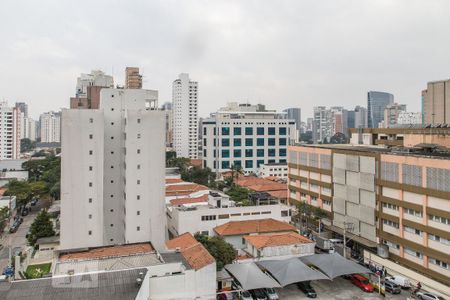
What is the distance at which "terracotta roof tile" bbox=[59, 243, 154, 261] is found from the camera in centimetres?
2769

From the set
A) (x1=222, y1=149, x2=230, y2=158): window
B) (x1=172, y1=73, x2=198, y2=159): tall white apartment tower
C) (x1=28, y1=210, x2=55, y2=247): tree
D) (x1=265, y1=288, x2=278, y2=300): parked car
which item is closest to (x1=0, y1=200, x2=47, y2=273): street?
(x1=28, y1=210, x2=55, y2=247): tree

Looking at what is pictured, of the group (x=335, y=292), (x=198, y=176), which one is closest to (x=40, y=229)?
(x=335, y=292)

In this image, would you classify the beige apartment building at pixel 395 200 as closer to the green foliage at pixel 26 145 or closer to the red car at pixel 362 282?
the red car at pixel 362 282

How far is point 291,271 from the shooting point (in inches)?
1115

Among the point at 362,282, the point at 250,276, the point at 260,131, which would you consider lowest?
the point at 362,282

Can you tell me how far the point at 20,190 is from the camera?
5547 cm

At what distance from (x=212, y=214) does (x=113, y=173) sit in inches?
394

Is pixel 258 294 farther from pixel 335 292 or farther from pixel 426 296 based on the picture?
pixel 426 296

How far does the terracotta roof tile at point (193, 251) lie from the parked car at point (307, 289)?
23.4 ft

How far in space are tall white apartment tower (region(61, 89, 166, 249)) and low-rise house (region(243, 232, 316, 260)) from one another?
8.26 m

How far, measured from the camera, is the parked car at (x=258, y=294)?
2677 centimetres

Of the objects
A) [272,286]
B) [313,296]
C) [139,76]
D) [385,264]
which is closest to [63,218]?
[139,76]

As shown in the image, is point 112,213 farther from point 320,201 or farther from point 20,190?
point 20,190

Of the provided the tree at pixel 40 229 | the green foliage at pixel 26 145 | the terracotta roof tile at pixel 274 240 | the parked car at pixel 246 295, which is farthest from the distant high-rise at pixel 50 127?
the parked car at pixel 246 295
